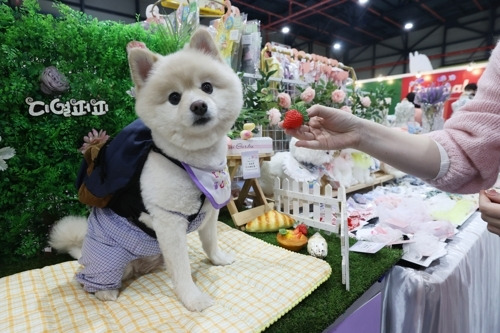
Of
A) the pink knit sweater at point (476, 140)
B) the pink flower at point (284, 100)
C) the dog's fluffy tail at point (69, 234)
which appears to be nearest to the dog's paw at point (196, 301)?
the dog's fluffy tail at point (69, 234)

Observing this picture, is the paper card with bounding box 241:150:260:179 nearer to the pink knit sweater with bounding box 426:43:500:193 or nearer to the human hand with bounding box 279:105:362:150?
the human hand with bounding box 279:105:362:150

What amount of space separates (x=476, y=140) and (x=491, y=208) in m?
0.18

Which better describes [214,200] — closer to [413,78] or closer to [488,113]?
[488,113]

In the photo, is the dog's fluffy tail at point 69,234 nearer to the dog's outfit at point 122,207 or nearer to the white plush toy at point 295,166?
the dog's outfit at point 122,207

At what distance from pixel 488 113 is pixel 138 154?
943mm

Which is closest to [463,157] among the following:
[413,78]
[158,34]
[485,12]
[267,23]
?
[158,34]

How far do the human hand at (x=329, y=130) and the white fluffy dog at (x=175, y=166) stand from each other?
26cm

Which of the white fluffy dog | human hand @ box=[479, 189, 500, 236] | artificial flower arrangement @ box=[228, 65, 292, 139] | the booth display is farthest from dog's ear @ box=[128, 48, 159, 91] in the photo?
human hand @ box=[479, 189, 500, 236]

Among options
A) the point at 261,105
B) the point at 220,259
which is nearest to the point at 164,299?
the point at 220,259

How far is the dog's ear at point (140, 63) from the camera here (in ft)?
2.45

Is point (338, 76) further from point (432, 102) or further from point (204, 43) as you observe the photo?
point (204, 43)

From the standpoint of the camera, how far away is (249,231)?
141cm

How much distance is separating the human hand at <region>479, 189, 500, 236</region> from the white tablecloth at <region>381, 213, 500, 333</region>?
469mm

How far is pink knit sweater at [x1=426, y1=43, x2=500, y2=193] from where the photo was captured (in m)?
0.68
